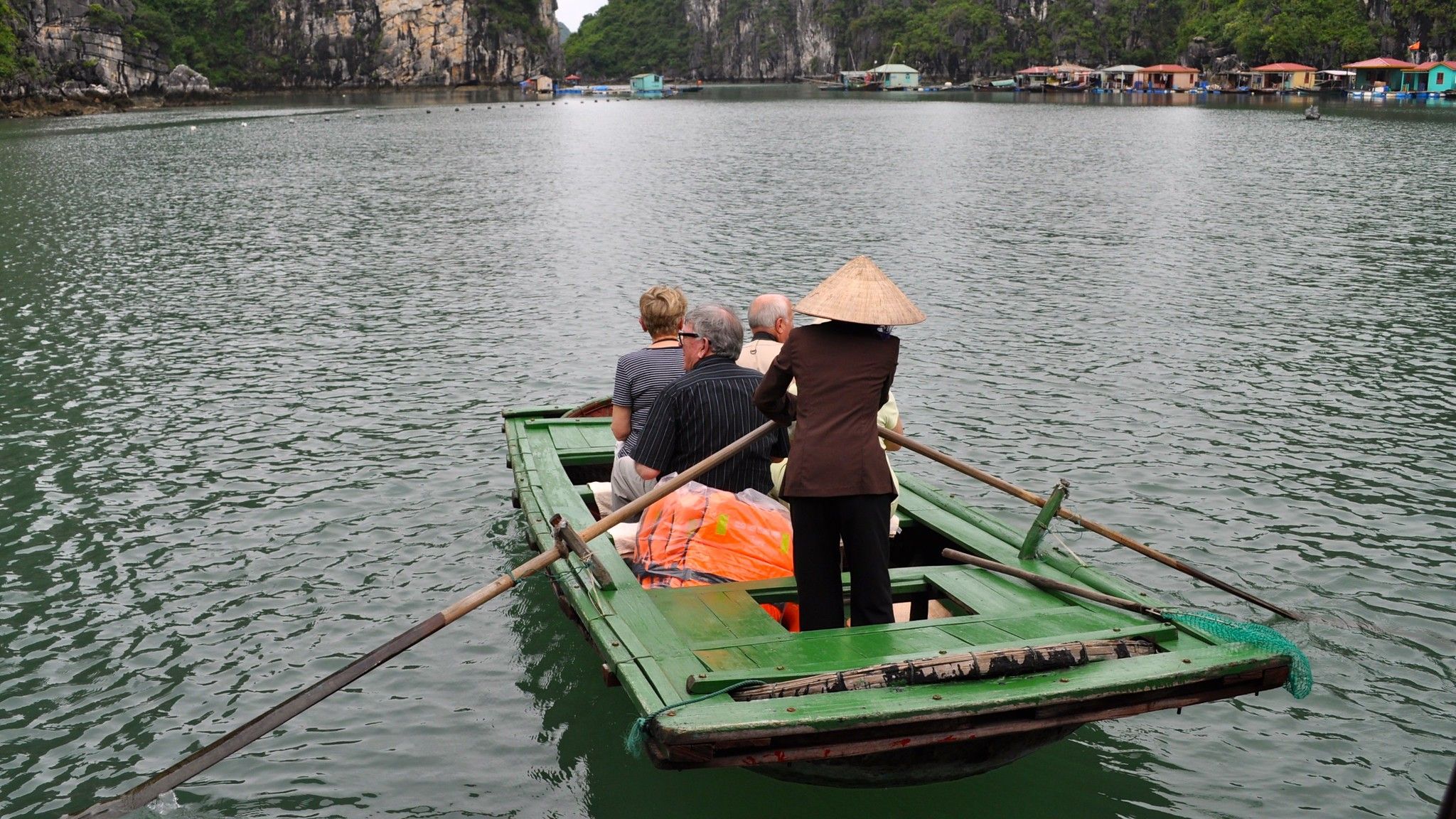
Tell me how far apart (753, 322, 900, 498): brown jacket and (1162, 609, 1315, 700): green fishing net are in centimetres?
182

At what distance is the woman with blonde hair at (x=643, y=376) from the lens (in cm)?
838

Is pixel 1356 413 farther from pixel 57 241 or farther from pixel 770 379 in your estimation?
pixel 57 241

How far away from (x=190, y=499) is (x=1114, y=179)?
3416 cm

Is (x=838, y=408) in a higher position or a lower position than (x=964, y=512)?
higher

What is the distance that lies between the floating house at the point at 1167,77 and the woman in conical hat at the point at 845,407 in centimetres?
12270

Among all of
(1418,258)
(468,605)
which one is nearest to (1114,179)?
(1418,258)

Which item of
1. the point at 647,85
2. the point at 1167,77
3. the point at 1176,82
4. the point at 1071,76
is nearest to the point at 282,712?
the point at 1176,82

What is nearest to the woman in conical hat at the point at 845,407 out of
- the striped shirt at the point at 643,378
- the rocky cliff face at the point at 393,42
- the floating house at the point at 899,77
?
the striped shirt at the point at 643,378

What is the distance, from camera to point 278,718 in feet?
20.7

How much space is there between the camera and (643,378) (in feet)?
27.9

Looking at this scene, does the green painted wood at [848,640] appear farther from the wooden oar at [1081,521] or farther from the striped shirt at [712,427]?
the striped shirt at [712,427]

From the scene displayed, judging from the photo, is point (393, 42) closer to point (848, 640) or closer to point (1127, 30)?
point (1127, 30)

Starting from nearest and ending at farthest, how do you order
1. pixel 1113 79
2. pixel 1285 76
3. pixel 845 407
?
pixel 845 407
pixel 1285 76
pixel 1113 79

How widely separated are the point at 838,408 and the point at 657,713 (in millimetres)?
1800
